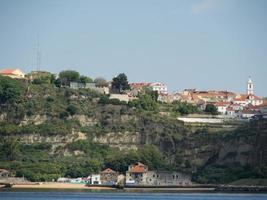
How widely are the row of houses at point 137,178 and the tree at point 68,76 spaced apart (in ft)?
86.5

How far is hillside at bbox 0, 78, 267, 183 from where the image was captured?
144250 mm

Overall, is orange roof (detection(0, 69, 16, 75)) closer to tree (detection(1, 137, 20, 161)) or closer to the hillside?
the hillside

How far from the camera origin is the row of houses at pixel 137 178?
14175 cm

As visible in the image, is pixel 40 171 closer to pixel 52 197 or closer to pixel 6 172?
pixel 6 172

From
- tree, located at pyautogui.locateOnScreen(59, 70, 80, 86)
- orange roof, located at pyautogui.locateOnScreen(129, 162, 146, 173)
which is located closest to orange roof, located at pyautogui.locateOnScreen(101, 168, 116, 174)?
orange roof, located at pyautogui.locateOnScreen(129, 162, 146, 173)

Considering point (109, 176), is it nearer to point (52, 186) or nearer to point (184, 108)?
point (52, 186)

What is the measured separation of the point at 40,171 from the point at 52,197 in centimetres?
2362

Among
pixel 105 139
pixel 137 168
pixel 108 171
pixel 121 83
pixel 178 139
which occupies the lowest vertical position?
pixel 108 171

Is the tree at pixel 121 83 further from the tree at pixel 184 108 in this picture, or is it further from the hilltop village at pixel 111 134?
the tree at pixel 184 108

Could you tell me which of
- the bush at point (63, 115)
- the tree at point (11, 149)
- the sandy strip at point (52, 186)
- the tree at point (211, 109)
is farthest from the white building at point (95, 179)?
the tree at point (211, 109)

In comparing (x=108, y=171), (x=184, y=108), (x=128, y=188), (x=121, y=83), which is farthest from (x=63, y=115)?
(x=128, y=188)

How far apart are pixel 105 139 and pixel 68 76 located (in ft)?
61.1

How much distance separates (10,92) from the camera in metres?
156

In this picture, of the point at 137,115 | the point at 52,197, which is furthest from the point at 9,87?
the point at 52,197
